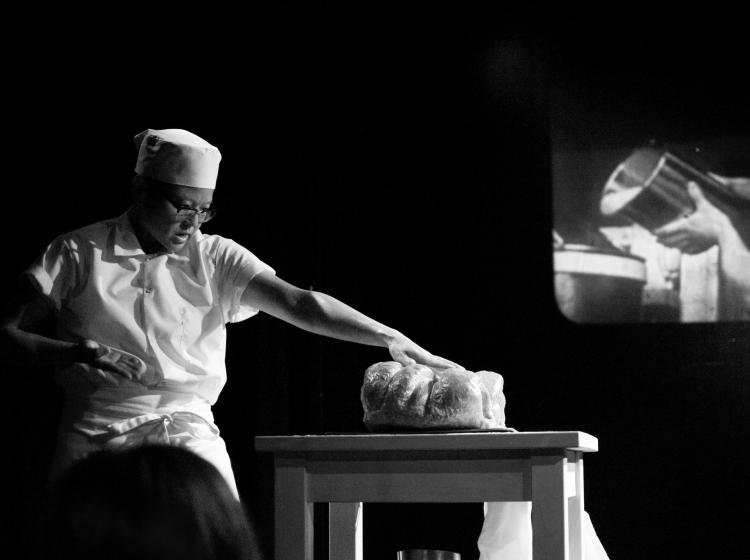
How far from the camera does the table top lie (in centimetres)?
179

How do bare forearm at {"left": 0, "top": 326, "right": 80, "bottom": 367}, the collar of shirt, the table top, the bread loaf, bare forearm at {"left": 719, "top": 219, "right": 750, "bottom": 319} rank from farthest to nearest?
1. bare forearm at {"left": 719, "top": 219, "right": 750, "bottom": 319}
2. the collar of shirt
3. bare forearm at {"left": 0, "top": 326, "right": 80, "bottom": 367}
4. the bread loaf
5. the table top

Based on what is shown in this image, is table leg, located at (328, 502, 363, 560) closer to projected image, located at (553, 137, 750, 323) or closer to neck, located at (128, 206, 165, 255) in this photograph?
neck, located at (128, 206, 165, 255)

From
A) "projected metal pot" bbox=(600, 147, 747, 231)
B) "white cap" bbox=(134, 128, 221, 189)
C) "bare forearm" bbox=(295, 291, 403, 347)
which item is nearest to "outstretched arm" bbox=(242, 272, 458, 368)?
"bare forearm" bbox=(295, 291, 403, 347)

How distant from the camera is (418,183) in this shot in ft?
10.9

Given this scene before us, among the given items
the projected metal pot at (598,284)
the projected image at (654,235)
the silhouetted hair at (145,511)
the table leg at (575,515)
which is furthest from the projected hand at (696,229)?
the silhouetted hair at (145,511)

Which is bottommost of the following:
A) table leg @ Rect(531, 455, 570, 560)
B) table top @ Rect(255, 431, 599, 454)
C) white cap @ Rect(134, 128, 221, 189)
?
table leg @ Rect(531, 455, 570, 560)

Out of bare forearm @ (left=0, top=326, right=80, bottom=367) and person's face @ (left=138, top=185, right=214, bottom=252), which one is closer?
bare forearm @ (left=0, top=326, right=80, bottom=367)

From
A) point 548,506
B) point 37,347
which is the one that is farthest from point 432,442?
point 37,347

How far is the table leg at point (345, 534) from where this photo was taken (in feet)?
7.71

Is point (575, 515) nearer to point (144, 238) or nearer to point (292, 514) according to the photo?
point (292, 514)

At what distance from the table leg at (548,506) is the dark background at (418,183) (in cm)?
137

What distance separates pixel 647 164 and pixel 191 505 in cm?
274

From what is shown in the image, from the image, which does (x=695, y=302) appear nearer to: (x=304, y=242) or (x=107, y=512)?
(x=304, y=242)

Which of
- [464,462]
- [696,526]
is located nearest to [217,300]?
[464,462]
